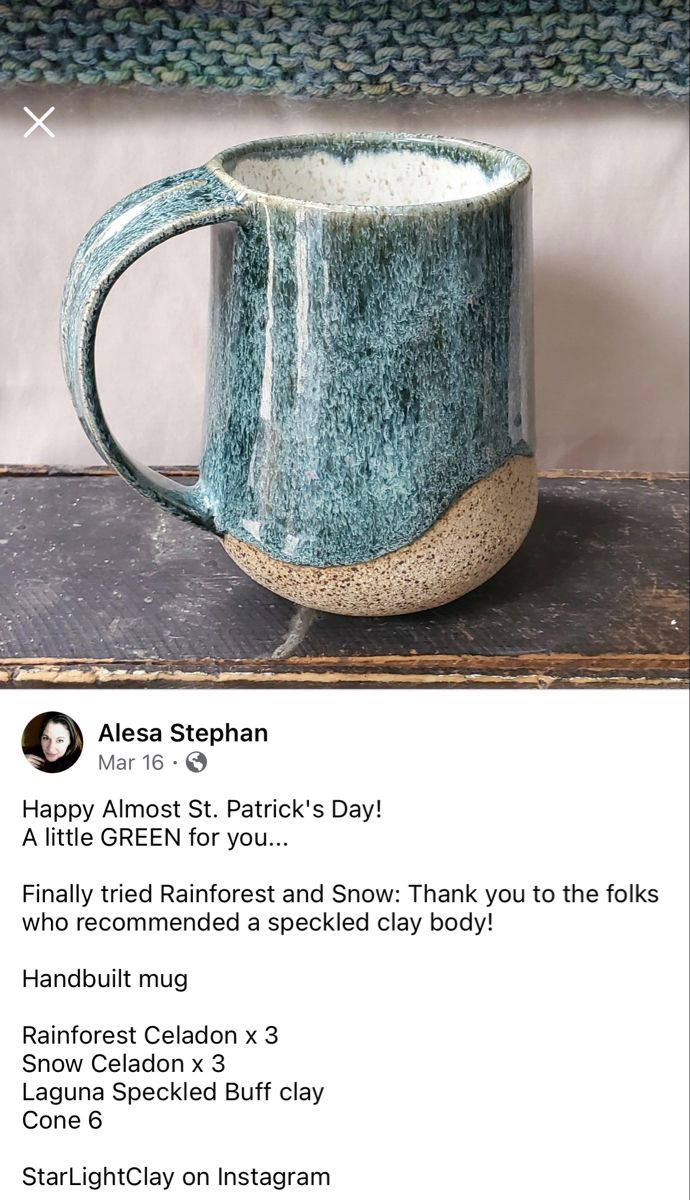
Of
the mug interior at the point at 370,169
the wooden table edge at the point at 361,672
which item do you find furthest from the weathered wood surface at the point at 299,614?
the mug interior at the point at 370,169

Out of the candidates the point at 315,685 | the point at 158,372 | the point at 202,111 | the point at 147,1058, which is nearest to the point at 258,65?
the point at 202,111

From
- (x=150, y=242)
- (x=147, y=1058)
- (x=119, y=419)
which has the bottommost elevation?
(x=147, y=1058)

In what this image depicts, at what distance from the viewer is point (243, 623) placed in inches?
16.9

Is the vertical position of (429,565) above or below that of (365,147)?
below

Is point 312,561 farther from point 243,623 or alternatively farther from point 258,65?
point 258,65

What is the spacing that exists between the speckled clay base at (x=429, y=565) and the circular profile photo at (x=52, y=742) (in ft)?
0.26

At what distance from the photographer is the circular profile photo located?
366 mm

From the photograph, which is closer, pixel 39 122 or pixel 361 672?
pixel 361 672

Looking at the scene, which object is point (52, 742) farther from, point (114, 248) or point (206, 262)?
point (206, 262)

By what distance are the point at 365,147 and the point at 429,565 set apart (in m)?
0.16

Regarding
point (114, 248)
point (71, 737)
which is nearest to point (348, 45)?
point (114, 248)

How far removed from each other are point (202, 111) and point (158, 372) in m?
0.12

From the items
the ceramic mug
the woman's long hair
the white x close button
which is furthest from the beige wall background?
the woman's long hair

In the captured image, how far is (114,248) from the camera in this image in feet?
1.22
